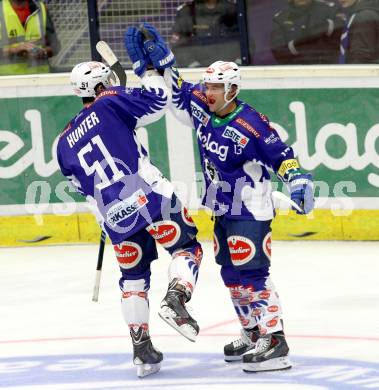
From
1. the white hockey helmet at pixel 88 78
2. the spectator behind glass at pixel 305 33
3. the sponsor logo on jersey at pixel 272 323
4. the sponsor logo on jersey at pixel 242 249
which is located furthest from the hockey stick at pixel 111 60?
the spectator behind glass at pixel 305 33

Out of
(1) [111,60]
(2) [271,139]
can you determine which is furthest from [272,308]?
(1) [111,60]

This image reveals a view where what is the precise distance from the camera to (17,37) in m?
11.1

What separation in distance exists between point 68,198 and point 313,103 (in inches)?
84.0

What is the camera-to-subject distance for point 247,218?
6719 millimetres

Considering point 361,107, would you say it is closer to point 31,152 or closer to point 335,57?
point 335,57

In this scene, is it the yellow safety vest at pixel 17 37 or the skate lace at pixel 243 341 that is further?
the yellow safety vest at pixel 17 37

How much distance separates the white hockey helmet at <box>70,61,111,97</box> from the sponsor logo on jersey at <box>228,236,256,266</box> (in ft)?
3.46

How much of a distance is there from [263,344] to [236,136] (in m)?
1.05

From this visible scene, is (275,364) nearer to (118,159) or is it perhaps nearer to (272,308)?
(272,308)

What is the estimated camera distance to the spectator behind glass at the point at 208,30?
35.1 ft

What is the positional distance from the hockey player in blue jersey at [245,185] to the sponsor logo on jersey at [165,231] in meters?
0.22

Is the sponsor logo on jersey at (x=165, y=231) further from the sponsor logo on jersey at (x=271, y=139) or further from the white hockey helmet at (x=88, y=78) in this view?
the white hockey helmet at (x=88, y=78)

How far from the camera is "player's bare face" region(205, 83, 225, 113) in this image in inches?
265

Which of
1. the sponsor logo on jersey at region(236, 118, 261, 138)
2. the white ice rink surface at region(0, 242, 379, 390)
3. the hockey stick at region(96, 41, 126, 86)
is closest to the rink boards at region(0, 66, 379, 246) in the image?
the white ice rink surface at region(0, 242, 379, 390)
